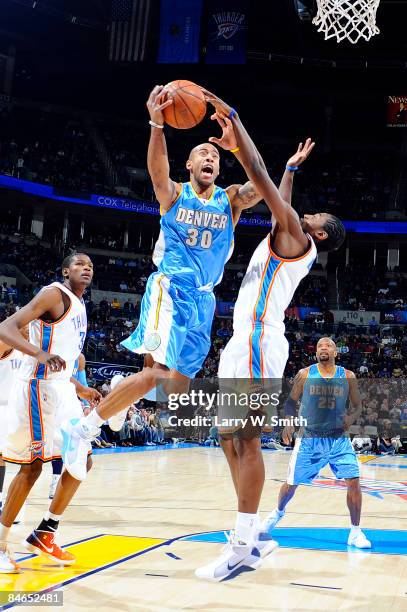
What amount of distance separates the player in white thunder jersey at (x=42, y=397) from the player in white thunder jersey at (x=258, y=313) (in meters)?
1.07

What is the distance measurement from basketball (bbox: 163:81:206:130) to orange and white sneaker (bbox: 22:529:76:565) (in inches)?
109

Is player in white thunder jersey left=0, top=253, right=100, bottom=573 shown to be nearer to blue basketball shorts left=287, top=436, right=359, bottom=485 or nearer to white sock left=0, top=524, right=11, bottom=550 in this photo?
white sock left=0, top=524, right=11, bottom=550

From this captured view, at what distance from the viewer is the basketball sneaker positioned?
5324 mm

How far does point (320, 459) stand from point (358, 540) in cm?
73

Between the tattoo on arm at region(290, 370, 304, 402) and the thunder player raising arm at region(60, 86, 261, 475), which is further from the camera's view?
the tattoo on arm at region(290, 370, 304, 402)

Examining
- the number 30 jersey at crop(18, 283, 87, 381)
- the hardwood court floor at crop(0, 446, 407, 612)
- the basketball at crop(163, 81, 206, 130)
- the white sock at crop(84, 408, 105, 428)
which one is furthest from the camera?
the number 30 jersey at crop(18, 283, 87, 381)

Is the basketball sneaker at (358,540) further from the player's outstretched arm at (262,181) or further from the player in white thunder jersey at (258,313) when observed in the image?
the player's outstretched arm at (262,181)

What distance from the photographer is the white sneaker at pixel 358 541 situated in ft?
17.5

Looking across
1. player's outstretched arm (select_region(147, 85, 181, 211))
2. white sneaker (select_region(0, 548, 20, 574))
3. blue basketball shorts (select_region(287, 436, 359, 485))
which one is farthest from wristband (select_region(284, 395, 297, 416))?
white sneaker (select_region(0, 548, 20, 574))

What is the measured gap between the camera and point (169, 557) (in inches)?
185

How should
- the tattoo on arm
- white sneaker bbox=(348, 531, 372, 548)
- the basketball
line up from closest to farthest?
1. the basketball
2. white sneaker bbox=(348, 531, 372, 548)
3. the tattoo on arm

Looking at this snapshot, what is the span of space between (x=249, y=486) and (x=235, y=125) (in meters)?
2.10

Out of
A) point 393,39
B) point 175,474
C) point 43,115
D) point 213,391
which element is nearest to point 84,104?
point 43,115

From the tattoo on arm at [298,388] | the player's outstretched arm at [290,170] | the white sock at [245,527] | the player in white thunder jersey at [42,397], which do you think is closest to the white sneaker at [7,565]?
the player in white thunder jersey at [42,397]
